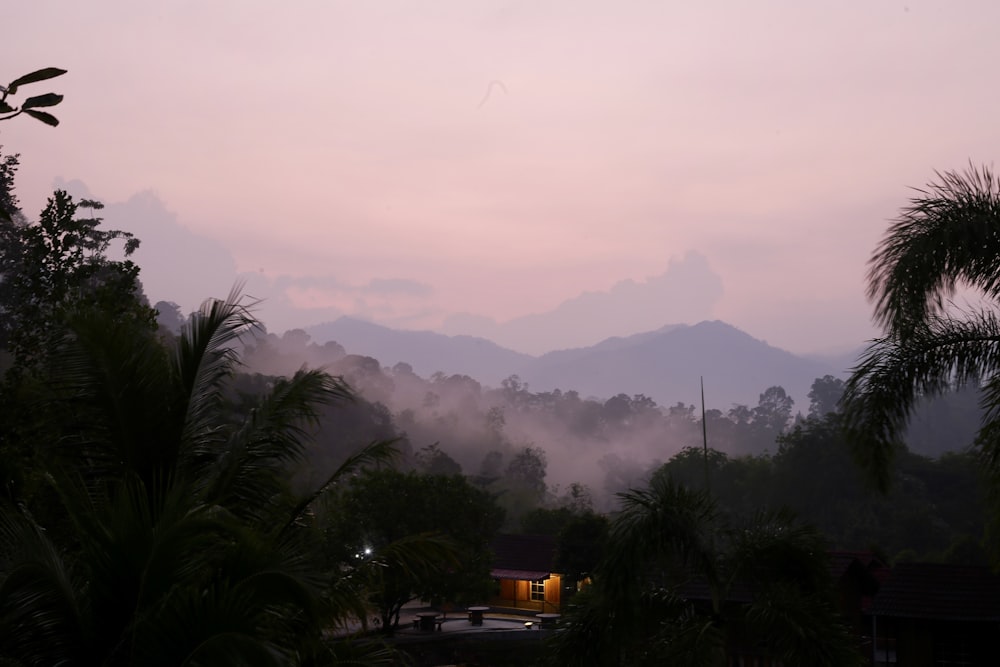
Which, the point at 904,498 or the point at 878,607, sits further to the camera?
the point at 904,498

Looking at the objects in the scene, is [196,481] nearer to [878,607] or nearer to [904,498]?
[878,607]

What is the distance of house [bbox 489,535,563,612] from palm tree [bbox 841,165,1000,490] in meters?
36.0

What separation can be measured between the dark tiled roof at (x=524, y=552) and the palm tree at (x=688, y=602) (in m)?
34.3

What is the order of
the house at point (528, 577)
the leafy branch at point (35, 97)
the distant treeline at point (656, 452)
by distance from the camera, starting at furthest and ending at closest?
the distant treeline at point (656, 452) < the house at point (528, 577) < the leafy branch at point (35, 97)

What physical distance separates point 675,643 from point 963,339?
4.82 m

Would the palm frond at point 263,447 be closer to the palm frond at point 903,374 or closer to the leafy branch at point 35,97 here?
the leafy branch at point 35,97

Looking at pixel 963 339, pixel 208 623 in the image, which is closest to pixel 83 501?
pixel 208 623

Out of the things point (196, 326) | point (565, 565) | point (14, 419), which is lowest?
point (565, 565)

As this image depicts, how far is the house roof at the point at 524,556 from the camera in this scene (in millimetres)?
46047

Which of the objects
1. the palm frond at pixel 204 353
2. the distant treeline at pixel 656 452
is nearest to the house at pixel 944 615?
the distant treeline at pixel 656 452

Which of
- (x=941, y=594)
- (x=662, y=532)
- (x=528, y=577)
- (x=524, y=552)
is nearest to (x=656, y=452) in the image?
(x=524, y=552)

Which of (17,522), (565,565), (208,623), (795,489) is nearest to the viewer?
(208,623)

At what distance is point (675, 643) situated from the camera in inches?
429

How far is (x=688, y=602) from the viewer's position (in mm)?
11977
